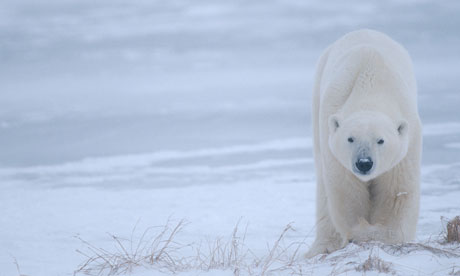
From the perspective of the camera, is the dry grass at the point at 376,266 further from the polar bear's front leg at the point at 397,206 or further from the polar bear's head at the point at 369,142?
the polar bear's front leg at the point at 397,206

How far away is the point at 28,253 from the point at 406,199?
265 cm

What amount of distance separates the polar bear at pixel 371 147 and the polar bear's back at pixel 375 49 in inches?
1.0

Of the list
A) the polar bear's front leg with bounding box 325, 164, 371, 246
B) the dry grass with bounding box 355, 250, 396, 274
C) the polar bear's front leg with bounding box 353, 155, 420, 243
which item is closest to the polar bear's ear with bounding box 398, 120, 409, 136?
the polar bear's front leg with bounding box 353, 155, 420, 243

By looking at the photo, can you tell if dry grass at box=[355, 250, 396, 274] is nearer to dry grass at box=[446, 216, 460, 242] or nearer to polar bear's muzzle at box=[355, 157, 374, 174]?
polar bear's muzzle at box=[355, 157, 374, 174]

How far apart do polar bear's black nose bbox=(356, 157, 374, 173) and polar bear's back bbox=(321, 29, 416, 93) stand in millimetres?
871

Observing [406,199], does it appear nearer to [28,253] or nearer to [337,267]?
[337,267]

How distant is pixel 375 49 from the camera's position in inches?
167

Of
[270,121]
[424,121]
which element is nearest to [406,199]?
[424,121]

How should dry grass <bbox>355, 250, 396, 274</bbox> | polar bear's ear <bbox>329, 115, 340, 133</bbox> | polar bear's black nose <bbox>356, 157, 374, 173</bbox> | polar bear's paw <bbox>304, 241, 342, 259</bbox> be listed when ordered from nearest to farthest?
dry grass <bbox>355, 250, 396, 274</bbox> < polar bear's black nose <bbox>356, 157, 374, 173</bbox> < polar bear's ear <bbox>329, 115, 340, 133</bbox> < polar bear's paw <bbox>304, 241, 342, 259</bbox>

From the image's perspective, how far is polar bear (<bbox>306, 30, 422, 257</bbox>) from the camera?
143 inches

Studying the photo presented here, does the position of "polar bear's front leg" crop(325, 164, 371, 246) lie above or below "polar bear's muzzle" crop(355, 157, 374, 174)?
below

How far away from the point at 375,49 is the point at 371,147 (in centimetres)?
92

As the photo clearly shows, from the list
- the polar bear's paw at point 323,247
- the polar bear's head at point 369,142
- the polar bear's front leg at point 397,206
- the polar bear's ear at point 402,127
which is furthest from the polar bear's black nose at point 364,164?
the polar bear's paw at point 323,247

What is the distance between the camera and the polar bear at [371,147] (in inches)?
143
